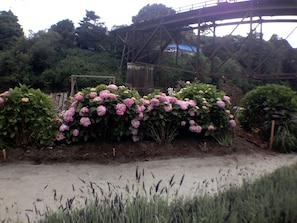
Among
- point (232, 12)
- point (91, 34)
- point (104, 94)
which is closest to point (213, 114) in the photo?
point (104, 94)

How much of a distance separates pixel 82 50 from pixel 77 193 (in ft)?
92.7

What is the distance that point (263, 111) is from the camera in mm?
5512

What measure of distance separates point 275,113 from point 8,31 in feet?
99.7

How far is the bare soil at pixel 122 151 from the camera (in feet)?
12.3

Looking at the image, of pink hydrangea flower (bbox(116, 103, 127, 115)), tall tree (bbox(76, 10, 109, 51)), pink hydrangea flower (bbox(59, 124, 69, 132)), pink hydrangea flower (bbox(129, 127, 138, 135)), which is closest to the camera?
pink hydrangea flower (bbox(116, 103, 127, 115))

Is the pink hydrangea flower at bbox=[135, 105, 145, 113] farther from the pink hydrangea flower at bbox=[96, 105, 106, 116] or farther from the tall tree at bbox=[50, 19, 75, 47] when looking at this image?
the tall tree at bbox=[50, 19, 75, 47]

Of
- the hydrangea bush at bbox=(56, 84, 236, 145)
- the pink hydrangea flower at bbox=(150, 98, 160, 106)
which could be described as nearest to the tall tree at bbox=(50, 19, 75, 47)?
the hydrangea bush at bbox=(56, 84, 236, 145)

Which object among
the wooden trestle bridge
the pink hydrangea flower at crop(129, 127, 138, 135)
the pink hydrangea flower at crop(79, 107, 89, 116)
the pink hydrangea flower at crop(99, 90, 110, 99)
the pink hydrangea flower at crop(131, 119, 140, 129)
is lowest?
the pink hydrangea flower at crop(129, 127, 138, 135)

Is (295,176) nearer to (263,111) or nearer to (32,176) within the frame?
(32,176)

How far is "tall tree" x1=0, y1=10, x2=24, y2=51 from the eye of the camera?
27.7m

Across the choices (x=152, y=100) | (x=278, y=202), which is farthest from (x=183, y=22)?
(x=278, y=202)

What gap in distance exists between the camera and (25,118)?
3.80m

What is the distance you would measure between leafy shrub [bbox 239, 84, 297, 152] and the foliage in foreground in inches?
135

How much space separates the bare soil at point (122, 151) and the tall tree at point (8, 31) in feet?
91.4
